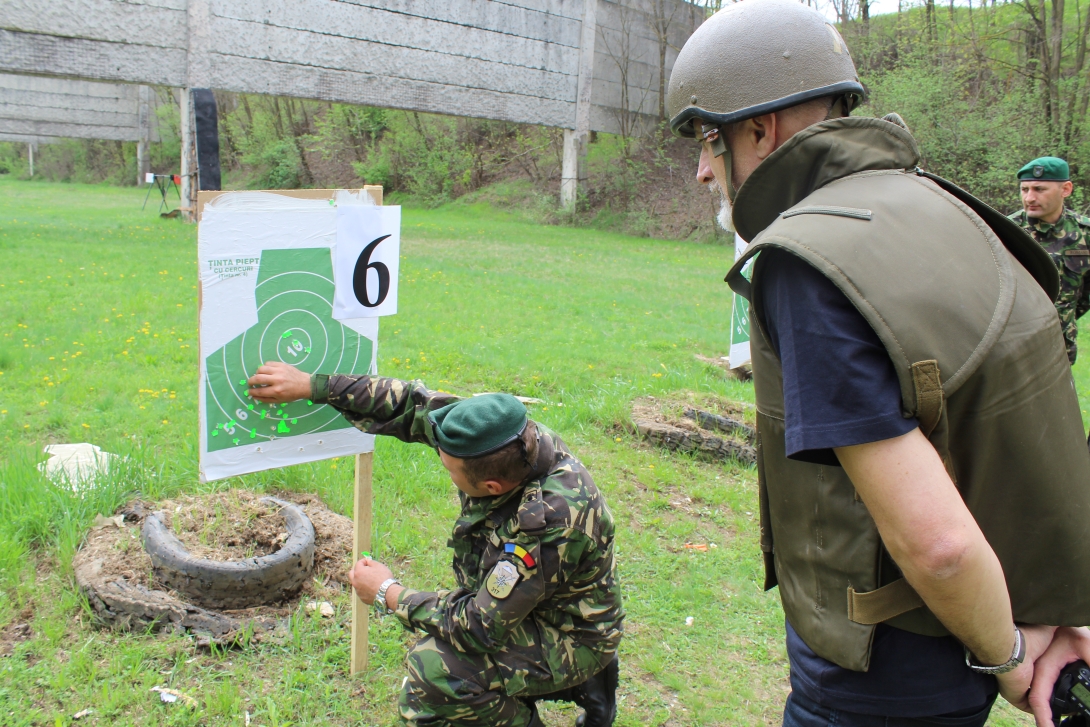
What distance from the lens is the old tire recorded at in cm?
314

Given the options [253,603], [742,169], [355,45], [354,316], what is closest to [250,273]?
[354,316]

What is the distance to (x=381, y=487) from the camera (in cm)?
439

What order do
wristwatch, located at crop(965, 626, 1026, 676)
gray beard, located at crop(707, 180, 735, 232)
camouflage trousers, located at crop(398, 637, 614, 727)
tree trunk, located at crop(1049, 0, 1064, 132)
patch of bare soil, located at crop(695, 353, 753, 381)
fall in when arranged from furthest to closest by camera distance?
1. tree trunk, located at crop(1049, 0, 1064, 132)
2. patch of bare soil, located at crop(695, 353, 753, 381)
3. camouflage trousers, located at crop(398, 637, 614, 727)
4. gray beard, located at crop(707, 180, 735, 232)
5. wristwatch, located at crop(965, 626, 1026, 676)

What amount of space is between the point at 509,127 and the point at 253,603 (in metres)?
27.9

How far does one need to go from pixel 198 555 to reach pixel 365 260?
138 cm

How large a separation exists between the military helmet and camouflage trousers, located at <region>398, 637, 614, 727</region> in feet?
5.38

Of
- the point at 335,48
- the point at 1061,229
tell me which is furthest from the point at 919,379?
the point at 335,48

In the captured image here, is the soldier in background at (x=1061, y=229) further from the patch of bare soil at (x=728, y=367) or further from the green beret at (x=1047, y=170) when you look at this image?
the patch of bare soil at (x=728, y=367)

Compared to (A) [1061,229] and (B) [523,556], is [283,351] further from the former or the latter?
(A) [1061,229]

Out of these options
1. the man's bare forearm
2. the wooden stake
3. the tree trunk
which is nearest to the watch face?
the man's bare forearm

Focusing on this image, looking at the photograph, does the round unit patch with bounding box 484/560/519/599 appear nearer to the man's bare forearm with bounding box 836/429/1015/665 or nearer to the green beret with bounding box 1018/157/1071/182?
the man's bare forearm with bounding box 836/429/1015/665

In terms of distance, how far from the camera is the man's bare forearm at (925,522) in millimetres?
1131

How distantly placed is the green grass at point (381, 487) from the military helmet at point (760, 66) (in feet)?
7.55

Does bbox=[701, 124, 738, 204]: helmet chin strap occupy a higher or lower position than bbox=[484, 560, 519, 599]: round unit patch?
higher
